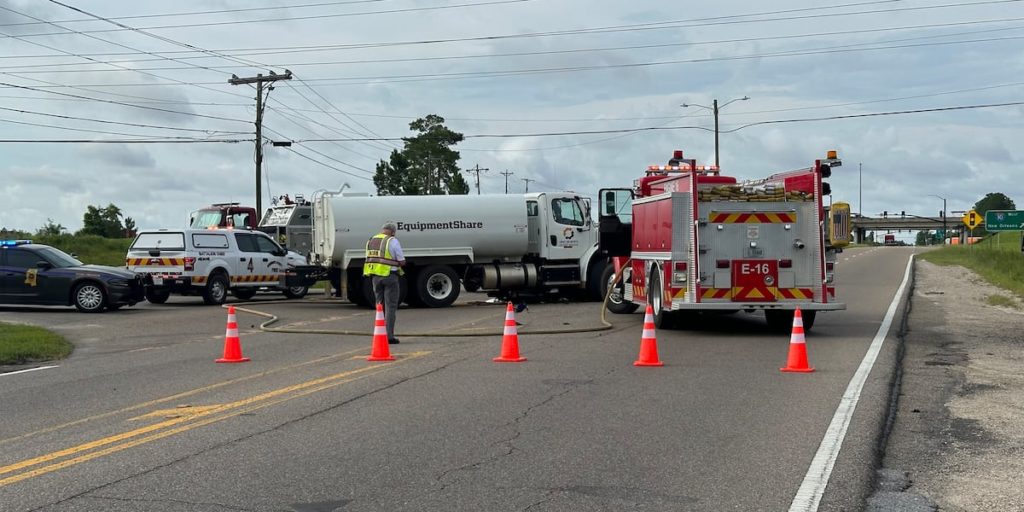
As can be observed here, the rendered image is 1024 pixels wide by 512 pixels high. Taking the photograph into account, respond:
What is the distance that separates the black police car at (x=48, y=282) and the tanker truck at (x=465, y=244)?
14.4 ft

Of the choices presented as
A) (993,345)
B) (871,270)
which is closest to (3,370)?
(993,345)

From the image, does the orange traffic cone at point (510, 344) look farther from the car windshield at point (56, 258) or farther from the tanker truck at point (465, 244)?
the car windshield at point (56, 258)

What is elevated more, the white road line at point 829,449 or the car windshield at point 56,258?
the car windshield at point 56,258

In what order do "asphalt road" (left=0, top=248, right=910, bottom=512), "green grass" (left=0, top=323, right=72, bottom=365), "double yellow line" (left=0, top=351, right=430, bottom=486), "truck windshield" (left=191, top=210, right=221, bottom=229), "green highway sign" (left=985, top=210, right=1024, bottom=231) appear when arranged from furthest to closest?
1. "green highway sign" (left=985, top=210, right=1024, bottom=231)
2. "truck windshield" (left=191, top=210, right=221, bottom=229)
3. "green grass" (left=0, top=323, right=72, bottom=365)
4. "double yellow line" (left=0, top=351, right=430, bottom=486)
5. "asphalt road" (left=0, top=248, right=910, bottom=512)

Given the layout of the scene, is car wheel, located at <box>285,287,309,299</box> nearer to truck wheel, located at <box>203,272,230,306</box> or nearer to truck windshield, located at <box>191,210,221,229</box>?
truck wheel, located at <box>203,272,230,306</box>

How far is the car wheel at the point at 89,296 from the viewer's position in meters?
22.4

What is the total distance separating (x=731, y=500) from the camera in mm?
6074

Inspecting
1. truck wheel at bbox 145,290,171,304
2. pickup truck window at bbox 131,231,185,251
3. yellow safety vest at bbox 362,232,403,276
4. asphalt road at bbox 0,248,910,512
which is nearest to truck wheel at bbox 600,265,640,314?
asphalt road at bbox 0,248,910,512

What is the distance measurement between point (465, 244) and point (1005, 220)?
26.0 m

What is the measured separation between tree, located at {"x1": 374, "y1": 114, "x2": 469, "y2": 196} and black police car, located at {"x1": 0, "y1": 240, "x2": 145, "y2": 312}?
5286cm

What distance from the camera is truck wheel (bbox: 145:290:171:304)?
25.0 metres

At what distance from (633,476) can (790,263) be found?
10319 mm

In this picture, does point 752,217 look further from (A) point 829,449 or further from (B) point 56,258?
(B) point 56,258

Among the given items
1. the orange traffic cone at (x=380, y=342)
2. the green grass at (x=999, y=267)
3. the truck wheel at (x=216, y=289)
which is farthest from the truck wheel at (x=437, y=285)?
the green grass at (x=999, y=267)
